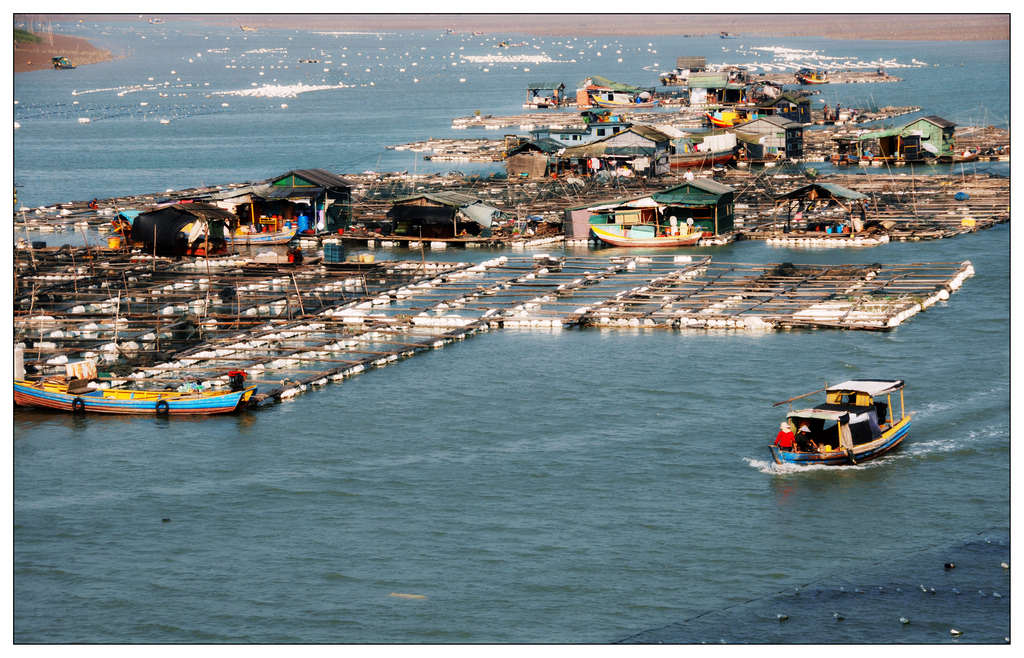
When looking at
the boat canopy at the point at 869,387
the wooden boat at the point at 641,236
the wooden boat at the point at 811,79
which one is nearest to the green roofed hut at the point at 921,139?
the wooden boat at the point at 641,236

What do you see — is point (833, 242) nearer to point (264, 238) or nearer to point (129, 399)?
point (264, 238)

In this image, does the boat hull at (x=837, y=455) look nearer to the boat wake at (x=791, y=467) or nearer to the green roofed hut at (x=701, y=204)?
the boat wake at (x=791, y=467)

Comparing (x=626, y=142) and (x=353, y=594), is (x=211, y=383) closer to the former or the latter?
(x=353, y=594)

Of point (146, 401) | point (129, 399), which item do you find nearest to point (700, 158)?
point (146, 401)

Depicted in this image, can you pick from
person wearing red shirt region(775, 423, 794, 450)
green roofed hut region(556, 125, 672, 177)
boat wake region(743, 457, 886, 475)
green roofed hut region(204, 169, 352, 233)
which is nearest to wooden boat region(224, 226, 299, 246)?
green roofed hut region(204, 169, 352, 233)

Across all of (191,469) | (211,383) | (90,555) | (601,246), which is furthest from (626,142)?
(90,555)

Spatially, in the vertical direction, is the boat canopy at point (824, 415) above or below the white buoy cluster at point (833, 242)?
below

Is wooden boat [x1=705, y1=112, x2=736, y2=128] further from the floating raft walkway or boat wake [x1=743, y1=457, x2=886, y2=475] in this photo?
boat wake [x1=743, y1=457, x2=886, y2=475]
